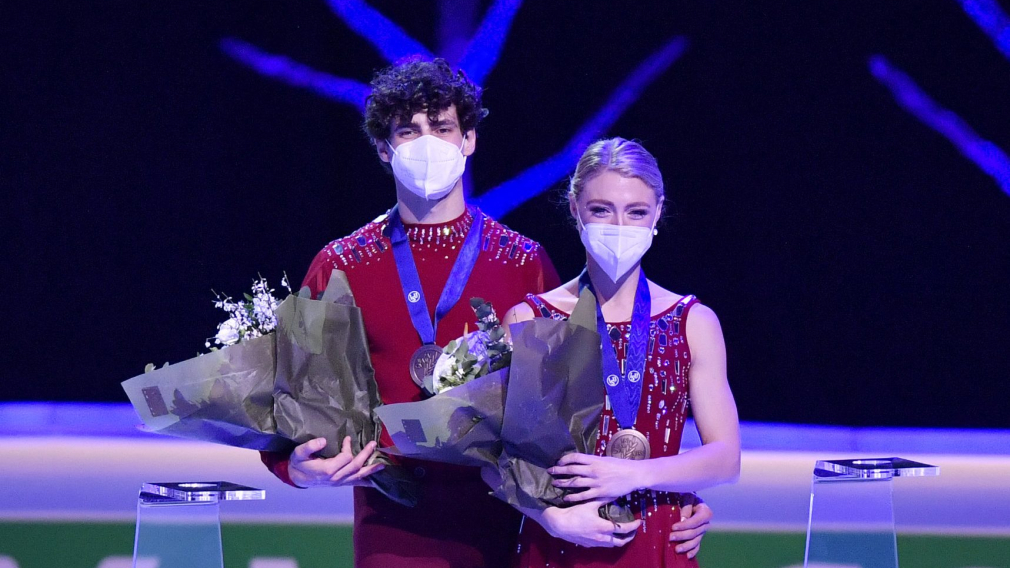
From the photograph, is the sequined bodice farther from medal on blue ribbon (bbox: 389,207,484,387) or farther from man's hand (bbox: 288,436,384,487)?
man's hand (bbox: 288,436,384,487)

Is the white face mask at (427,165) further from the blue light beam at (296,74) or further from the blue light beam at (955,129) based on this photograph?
the blue light beam at (955,129)

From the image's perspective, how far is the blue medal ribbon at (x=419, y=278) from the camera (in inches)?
92.7

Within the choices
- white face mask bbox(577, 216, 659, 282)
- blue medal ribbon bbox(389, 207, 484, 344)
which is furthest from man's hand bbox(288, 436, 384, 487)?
white face mask bbox(577, 216, 659, 282)

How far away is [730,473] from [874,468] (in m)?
0.44

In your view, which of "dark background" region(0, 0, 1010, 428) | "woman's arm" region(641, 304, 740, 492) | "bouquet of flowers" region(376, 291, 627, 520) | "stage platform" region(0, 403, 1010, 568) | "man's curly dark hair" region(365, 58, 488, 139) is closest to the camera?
"bouquet of flowers" region(376, 291, 627, 520)

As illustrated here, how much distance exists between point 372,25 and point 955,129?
236cm

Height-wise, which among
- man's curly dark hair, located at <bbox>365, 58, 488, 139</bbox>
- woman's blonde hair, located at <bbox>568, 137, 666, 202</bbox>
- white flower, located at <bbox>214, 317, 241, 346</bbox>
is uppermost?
man's curly dark hair, located at <bbox>365, 58, 488, 139</bbox>

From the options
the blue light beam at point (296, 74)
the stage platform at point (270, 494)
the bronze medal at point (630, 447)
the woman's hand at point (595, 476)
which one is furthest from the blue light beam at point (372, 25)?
the woman's hand at point (595, 476)

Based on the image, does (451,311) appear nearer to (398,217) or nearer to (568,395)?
(398,217)

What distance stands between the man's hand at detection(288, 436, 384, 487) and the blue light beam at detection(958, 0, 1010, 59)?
328 centimetres

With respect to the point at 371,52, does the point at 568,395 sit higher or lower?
lower

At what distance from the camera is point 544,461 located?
193 cm

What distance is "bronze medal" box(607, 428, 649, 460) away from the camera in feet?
6.75

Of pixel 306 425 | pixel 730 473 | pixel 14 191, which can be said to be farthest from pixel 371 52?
pixel 730 473
